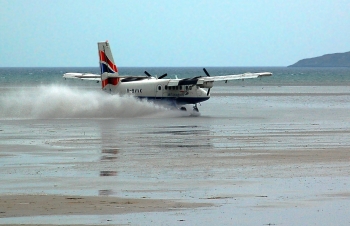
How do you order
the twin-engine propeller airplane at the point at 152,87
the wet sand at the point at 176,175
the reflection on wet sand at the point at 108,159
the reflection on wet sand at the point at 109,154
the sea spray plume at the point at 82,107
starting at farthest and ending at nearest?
the twin-engine propeller airplane at the point at 152,87, the sea spray plume at the point at 82,107, the reflection on wet sand at the point at 109,154, the reflection on wet sand at the point at 108,159, the wet sand at the point at 176,175

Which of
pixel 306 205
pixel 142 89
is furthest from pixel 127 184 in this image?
pixel 142 89

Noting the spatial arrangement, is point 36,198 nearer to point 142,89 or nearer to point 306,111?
point 142,89

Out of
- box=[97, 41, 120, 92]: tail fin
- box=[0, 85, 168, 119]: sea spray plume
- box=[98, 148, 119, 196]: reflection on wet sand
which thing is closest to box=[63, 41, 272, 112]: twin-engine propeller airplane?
box=[97, 41, 120, 92]: tail fin

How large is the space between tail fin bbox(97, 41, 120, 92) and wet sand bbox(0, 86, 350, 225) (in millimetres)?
8774

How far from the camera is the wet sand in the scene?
1262 cm

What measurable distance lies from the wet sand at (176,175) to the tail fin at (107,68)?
8.77 m

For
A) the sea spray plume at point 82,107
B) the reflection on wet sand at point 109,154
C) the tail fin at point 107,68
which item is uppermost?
the tail fin at point 107,68

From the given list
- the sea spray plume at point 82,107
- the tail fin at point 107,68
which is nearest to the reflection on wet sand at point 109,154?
the sea spray plume at point 82,107

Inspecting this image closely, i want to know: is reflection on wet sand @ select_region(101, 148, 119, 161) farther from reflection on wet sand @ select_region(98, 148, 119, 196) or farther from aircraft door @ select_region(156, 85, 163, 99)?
aircraft door @ select_region(156, 85, 163, 99)

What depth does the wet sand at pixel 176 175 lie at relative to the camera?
41.4 ft

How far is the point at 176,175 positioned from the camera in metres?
17.1

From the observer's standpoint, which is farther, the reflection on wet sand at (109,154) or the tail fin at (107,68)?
the tail fin at (107,68)

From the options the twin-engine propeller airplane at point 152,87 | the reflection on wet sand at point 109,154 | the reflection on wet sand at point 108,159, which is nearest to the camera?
the reflection on wet sand at point 108,159

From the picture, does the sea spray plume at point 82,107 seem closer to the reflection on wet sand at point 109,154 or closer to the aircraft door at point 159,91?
the aircraft door at point 159,91
